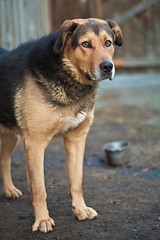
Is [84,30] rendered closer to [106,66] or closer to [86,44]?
[86,44]

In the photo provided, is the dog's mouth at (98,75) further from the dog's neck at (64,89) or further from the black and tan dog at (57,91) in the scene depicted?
the dog's neck at (64,89)

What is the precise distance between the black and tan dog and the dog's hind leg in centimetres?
44

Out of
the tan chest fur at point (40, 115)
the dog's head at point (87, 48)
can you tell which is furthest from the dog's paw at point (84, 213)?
the dog's head at point (87, 48)

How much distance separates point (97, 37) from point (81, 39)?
0.45 ft

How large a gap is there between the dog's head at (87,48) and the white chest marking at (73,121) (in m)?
0.34

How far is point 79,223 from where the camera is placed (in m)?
2.85

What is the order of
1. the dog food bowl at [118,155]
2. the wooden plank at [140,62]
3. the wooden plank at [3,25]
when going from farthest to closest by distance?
the wooden plank at [140,62]
the wooden plank at [3,25]
the dog food bowl at [118,155]

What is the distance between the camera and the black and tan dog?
267cm

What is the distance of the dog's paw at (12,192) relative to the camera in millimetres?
3420

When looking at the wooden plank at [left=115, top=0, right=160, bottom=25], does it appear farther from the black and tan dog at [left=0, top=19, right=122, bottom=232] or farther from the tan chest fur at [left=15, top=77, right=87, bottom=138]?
the tan chest fur at [left=15, top=77, right=87, bottom=138]

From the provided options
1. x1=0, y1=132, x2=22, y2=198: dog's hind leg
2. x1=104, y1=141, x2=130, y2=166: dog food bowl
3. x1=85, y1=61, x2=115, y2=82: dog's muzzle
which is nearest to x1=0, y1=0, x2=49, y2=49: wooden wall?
x1=0, y1=132, x2=22, y2=198: dog's hind leg

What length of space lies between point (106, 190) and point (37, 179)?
109 centimetres

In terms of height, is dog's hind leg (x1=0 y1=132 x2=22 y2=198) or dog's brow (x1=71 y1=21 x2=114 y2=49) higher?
dog's brow (x1=71 y1=21 x2=114 y2=49)

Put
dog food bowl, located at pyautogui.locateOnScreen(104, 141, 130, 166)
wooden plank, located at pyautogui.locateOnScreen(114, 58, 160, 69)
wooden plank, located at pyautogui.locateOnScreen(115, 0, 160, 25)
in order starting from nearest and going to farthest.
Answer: dog food bowl, located at pyautogui.locateOnScreen(104, 141, 130, 166)
wooden plank, located at pyautogui.locateOnScreen(115, 0, 160, 25)
wooden plank, located at pyautogui.locateOnScreen(114, 58, 160, 69)
